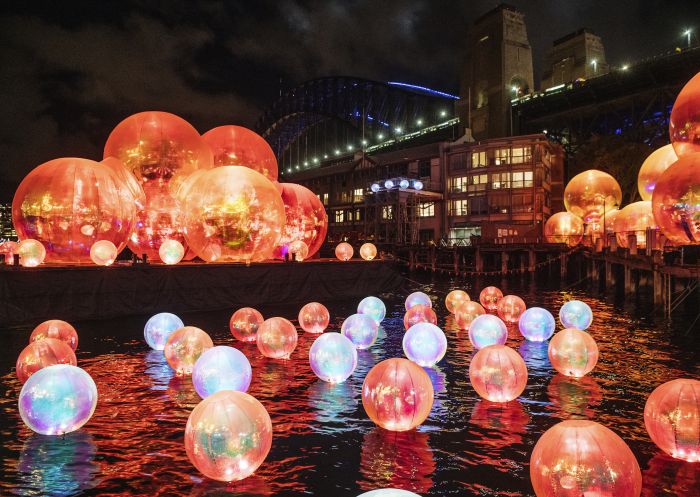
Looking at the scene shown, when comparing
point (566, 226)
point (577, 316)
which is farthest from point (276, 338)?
point (566, 226)

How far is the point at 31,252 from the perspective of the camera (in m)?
13.5

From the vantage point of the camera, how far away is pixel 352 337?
35.6 ft

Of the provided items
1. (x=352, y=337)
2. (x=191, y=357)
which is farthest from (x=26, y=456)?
(x=352, y=337)

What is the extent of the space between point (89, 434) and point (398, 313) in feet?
40.8

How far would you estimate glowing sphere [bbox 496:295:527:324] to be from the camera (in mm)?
14117

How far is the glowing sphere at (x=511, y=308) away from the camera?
556 inches

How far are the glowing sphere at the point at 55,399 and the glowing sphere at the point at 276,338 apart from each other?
4052mm

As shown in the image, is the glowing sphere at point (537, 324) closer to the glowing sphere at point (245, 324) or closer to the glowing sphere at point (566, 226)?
the glowing sphere at point (245, 324)

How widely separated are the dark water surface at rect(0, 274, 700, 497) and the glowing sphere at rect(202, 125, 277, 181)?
833 centimetres

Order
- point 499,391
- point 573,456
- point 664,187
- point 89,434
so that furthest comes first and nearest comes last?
1. point 664,187
2. point 499,391
3. point 89,434
4. point 573,456

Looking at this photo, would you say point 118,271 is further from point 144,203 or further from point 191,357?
point 191,357

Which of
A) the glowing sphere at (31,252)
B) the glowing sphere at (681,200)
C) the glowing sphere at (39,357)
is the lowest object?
the glowing sphere at (39,357)

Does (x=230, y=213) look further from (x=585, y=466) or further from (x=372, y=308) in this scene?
(x=585, y=466)

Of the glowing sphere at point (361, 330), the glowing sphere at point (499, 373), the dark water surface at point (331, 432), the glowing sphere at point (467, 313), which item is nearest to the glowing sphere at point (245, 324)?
the dark water surface at point (331, 432)
